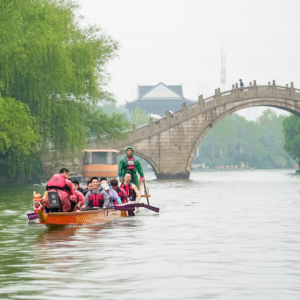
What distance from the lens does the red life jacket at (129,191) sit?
14.6 meters

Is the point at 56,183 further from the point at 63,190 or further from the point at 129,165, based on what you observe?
the point at 129,165

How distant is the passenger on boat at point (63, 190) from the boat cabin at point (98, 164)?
2198 cm

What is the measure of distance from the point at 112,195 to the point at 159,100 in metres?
80.2

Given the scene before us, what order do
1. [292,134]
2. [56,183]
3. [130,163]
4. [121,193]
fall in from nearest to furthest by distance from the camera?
1. [56,183]
2. [121,193]
3. [130,163]
4. [292,134]

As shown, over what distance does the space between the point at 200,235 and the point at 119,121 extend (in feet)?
73.4

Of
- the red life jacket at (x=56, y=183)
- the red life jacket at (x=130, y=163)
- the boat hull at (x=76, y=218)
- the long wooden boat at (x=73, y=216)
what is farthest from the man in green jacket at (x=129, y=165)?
the red life jacket at (x=56, y=183)

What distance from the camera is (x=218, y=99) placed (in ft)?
137

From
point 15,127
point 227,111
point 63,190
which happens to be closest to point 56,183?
point 63,190

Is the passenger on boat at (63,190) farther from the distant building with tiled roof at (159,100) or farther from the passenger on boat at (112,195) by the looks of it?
the distant building with tiled roof at (159,100)

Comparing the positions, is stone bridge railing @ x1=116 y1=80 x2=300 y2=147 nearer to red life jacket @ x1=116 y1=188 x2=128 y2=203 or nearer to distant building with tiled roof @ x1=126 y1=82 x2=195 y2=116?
red life jacket @ x1=116 y1=188 x2=128 y2=203

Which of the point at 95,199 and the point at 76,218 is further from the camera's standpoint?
the point at 95,199

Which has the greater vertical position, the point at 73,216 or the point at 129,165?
the point at 129,165

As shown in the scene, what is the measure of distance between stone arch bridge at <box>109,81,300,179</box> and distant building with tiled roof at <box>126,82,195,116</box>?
165ft

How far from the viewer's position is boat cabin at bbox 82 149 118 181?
33.8 metres
